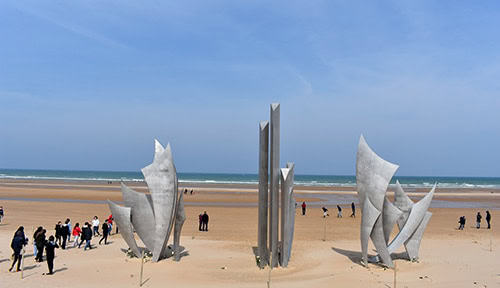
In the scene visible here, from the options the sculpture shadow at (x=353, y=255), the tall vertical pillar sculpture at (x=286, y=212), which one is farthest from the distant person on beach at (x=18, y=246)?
the sculpture shadow at (x=353, y=255)

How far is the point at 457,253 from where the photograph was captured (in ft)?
62.3

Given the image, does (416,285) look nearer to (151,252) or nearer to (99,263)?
(151,252)

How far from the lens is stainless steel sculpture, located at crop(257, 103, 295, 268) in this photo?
1505cm

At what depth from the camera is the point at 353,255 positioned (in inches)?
716

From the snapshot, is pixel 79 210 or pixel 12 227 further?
pixel 79 210

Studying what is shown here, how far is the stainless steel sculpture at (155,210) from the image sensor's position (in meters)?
16.0

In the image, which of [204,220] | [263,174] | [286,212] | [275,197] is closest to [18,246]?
[263,174]

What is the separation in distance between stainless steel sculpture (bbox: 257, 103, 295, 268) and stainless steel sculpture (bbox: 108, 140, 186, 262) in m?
3.36

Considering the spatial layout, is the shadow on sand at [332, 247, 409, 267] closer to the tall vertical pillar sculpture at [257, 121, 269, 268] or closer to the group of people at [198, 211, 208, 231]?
the tall vertical pillar sculpture at [257, 121, 269, 268]

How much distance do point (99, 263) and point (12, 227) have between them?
12.4 m

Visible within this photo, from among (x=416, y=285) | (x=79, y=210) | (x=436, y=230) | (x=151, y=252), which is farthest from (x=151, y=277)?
(x=79, y=210)

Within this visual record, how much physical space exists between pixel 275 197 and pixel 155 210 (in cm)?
470

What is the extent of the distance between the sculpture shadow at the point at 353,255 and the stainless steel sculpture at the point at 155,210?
711 centimetres

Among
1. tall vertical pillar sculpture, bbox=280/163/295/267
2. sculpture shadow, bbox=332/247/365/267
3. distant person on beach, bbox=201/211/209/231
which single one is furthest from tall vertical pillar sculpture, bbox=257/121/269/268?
distant person on beach, bbox=201/211/209/231
